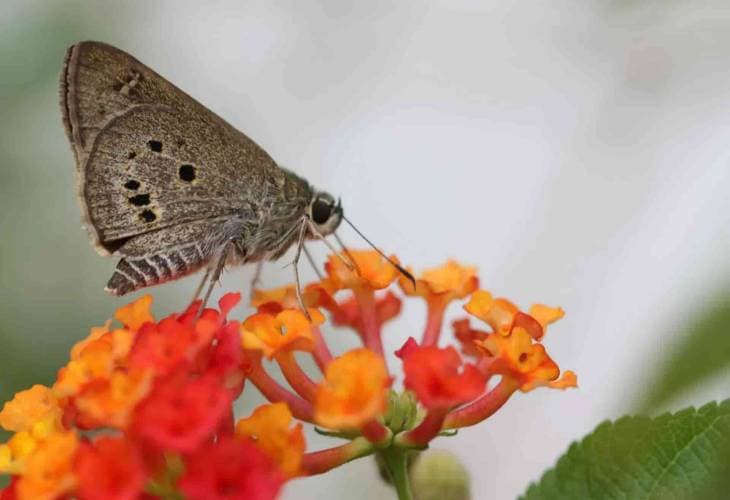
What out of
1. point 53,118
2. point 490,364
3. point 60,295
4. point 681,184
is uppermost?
point 681,184

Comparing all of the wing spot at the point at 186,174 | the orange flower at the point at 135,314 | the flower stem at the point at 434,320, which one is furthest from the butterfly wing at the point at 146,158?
the flower stem at the point at 434,320

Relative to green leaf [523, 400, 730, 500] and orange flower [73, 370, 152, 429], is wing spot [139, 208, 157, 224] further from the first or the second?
green leaf [523, 400, 730, 500]

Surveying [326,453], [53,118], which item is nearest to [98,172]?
[326,453]

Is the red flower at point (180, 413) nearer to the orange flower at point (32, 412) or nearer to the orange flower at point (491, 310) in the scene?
the orange flower at point (32, 412)

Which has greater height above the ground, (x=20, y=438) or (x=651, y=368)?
(x=651, y=368)

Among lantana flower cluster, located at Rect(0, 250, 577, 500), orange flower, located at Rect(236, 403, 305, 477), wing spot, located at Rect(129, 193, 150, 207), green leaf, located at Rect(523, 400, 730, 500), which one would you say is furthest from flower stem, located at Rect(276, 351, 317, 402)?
wing spot, located at Rect(129, 193, 150, 207)

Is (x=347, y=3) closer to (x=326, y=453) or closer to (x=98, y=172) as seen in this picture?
(x=98, y=172)
